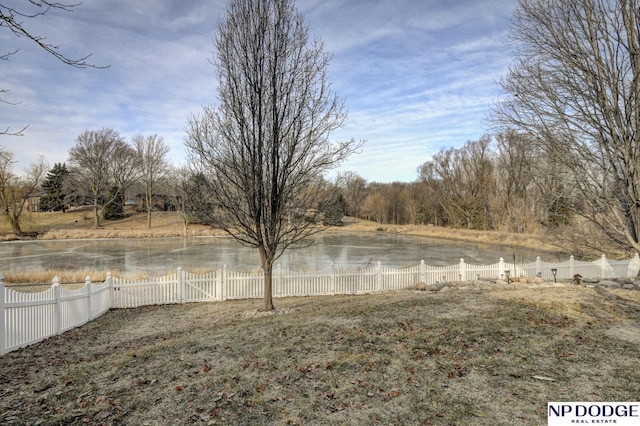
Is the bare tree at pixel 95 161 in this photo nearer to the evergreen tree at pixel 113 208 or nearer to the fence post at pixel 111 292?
the evergreen tree at pixel 113 208

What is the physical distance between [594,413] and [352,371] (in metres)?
2.29

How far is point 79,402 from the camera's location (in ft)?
→ 12.2

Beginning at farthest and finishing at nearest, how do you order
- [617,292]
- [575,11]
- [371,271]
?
[371,271]
[575,11]
[617,292]

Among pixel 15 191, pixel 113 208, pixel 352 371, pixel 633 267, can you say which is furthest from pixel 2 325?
pixel 113 208

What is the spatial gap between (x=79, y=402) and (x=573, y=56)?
11.9 metres

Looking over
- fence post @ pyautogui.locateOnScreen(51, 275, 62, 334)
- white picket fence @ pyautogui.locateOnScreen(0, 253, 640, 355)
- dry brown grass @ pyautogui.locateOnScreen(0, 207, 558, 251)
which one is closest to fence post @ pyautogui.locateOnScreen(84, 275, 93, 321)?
white picket fence @ pyautogui.locateOnScreen(0, 253, 640, 355)

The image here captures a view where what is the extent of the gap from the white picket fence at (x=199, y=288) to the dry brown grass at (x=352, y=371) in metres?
0.68

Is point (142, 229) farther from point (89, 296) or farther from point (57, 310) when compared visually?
point (57, 310)

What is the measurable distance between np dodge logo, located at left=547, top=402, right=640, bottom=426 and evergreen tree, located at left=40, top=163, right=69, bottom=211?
6423cm

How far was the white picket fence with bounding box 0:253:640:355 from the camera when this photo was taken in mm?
6539

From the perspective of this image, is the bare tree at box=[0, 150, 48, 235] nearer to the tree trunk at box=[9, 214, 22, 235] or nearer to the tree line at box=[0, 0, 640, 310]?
the tree trunk at box=[9, 214, 22, 235]

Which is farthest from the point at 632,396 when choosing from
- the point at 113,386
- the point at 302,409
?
the point at 113,386

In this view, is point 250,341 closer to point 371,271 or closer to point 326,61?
point 326,61

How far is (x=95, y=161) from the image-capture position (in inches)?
1869
